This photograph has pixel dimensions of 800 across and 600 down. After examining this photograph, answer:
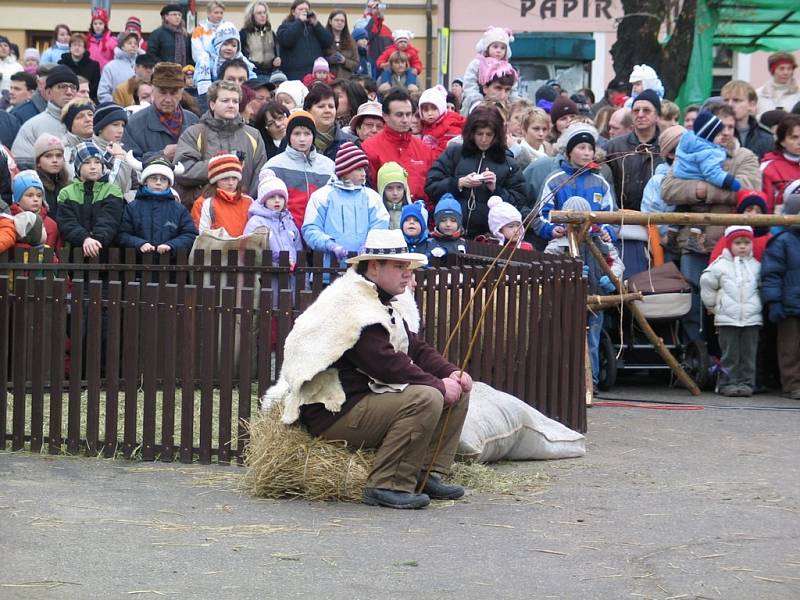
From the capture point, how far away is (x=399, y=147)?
13.9 metres

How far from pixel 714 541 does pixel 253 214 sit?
18.4ft

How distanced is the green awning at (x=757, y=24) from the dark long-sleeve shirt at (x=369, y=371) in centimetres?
1267

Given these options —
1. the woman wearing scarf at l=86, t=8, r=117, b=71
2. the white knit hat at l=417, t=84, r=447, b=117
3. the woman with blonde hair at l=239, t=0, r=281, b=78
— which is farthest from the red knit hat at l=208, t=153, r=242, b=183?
the woman wearing scarf at l=86, t=8, r=117, b=71

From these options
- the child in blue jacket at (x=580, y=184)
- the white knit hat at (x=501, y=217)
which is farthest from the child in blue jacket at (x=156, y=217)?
the child in blue jacket at (x=580, y=184)

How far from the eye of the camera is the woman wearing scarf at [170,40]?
62.7ft

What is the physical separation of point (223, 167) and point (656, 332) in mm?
4300

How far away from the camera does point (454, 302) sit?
32.6 feet

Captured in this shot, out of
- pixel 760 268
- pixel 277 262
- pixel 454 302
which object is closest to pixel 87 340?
pixel 277 262

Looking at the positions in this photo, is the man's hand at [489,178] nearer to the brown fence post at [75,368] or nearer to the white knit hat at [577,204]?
the white knit hat at [577,204]

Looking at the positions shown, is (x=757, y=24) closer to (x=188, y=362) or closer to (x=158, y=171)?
(x=158, y=171)

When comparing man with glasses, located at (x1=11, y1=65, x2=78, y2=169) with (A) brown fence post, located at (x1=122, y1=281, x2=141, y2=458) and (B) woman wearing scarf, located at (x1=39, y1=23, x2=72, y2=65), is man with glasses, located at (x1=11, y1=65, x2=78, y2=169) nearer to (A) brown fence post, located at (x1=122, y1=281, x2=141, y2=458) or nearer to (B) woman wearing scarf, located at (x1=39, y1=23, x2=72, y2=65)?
(A) brown fence post, located at (x1=122, y1=281, x2=141, y2=458)

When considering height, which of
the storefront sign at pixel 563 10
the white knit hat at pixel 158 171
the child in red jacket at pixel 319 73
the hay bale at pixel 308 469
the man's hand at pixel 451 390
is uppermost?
the storefront sign at pixel 563 10

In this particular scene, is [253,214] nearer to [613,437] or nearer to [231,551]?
[613,437]

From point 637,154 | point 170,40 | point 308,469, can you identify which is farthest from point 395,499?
point 170,40
